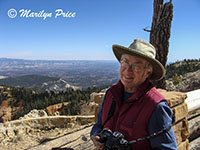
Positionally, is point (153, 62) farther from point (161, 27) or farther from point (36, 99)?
point (36, 99)

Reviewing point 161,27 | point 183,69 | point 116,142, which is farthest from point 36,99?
point 183,69

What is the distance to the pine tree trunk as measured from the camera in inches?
150

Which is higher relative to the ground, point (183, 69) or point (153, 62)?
point (153, 62)

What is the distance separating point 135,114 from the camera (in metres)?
1.22

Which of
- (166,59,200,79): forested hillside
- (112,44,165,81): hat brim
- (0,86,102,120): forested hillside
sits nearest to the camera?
(112,44,165,81): hat brim

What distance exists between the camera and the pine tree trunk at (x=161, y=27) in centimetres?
381

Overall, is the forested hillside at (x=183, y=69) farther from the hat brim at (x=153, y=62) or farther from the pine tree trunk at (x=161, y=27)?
the hat brim at (x=153, y=62)

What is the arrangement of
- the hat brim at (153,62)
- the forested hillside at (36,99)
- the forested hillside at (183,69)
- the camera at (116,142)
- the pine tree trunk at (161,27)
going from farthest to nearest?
the forested hillside at (183,69) → the forested hillside at (36,99) → the pine tree trunk at (161,27) → the hat brim at (153,62) → the camera at (116,142)

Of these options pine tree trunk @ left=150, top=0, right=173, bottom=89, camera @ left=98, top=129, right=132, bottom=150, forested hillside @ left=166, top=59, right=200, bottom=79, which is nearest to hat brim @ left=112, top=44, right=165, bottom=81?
camera @ left=98, top=129, right=132, bottom=150

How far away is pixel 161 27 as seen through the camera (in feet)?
12.7

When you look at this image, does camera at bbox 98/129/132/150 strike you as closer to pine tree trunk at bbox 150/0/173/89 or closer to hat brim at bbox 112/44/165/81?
hat brim at bbox 112/44/165/81

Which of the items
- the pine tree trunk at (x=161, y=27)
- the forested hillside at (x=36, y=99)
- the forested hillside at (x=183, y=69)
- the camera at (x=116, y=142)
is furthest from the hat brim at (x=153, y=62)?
the forested hillside at (x=183, y=69)

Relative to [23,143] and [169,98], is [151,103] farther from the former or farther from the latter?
[23,143]

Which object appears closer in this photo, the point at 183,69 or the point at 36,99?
the point at 36,99
